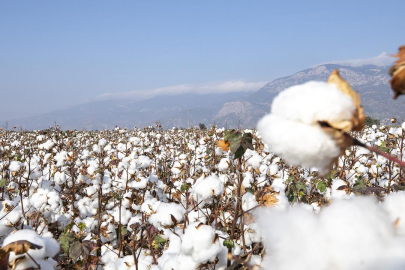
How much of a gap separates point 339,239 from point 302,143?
222mm

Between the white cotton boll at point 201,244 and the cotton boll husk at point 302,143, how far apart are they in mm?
1125

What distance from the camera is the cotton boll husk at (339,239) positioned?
648 millimetres

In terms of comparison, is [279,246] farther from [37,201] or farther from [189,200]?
[37,201]

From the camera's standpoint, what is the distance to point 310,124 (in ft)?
2.48

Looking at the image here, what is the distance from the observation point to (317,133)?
28.9 inches

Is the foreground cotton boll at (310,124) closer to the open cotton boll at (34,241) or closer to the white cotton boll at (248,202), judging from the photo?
the open cotton boll at (34,241)

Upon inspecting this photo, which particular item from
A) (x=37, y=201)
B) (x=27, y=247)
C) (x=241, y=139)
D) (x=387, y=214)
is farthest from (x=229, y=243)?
(x=37, y=201)

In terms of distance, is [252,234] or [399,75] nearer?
[399,75]

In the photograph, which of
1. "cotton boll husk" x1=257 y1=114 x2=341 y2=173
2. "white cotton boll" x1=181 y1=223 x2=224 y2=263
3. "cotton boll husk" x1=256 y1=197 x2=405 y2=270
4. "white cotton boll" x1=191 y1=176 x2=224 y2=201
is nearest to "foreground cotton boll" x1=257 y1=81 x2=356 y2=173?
"cotton boll husk" x1=257 y1=114 x2=341 y2=173

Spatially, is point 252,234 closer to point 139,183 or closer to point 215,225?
point 215,225

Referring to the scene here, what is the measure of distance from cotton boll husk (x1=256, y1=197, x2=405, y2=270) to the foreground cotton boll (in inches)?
4.9

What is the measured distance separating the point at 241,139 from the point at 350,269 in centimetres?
147

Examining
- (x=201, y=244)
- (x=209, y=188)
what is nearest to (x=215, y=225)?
(x=209, y=188)

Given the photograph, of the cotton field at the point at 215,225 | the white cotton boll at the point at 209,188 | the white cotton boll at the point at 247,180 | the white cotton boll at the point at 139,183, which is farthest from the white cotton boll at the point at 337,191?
the white cotton boll at the point at 139,183
